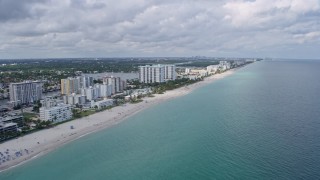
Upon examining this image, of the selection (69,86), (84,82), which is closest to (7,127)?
(69,86)

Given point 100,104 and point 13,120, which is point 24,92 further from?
point 13,120

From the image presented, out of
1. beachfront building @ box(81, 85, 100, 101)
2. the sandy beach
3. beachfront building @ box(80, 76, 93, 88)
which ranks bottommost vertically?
the sandy beach

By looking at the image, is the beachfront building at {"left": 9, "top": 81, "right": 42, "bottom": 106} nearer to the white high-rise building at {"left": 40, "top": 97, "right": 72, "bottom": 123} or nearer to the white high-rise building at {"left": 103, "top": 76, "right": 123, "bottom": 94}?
the white high-rise building at {"left": 103, "top": 76, "right": 123, "bottom": 94}

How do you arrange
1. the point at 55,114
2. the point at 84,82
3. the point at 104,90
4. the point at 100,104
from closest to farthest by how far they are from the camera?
1. the point at 55,114
2. the point at 100,104
3. the point at 104,90
4. the point at 84,82

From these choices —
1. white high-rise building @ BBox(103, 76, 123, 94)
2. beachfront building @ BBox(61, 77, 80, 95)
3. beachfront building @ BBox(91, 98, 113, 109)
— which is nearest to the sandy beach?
beachfront building @ BBox(91, 98, 113, 109)

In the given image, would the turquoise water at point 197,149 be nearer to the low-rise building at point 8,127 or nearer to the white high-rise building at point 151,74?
the low-rise building at point 8,127

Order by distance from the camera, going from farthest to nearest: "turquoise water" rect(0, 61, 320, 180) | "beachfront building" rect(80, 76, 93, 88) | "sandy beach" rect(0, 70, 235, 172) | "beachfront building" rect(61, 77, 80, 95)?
"beachfront building" rect(80, 76, 93, 88) < "beachfront building" rect(61, 77, 80, 95) < "sandy beach" rect(0, 70, 235, 172) < "turquoise water" rect(0, 61, 320, 180)

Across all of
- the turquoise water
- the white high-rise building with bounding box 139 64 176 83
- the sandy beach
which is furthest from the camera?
the white high-rise building with bounding box 139 64 176 83
